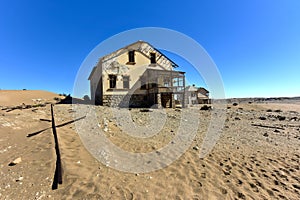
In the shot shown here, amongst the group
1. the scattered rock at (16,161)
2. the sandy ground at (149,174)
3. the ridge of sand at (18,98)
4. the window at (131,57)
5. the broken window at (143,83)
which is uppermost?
the window at (131,57)

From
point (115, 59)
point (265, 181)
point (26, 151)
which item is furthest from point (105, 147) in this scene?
point (115, 59)

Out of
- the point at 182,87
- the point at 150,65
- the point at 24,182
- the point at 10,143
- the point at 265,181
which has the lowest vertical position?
the point at 265,181

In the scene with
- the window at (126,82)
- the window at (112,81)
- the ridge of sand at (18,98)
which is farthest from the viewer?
the ridge of sand at (18,98)

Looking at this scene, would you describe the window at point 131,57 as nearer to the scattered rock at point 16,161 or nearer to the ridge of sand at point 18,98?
the ridge of sand at point 18,98

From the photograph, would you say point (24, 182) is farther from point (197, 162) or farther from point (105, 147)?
point (197, 162)

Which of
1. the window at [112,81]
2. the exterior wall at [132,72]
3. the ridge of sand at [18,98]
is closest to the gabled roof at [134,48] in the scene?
the exterior wall at [132,72]

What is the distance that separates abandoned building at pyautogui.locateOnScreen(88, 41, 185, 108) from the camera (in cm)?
1931

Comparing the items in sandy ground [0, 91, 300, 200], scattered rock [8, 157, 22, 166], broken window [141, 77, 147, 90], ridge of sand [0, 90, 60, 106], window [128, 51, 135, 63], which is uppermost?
window [128, 51, 135, 63]

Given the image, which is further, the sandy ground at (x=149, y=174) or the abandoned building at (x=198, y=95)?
the abandoned building at (x=198, y=95)

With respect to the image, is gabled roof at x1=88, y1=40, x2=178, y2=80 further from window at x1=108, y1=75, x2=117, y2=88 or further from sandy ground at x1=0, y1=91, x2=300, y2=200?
sandy ground at x1=0, y1=91, x2=300, y2=200

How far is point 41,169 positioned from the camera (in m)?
3.97

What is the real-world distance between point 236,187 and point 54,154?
521cm

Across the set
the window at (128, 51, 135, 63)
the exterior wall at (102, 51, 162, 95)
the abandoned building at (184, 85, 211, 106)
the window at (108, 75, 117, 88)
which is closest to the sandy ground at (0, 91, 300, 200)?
the exterior wall at (102, 51, 162, 95)

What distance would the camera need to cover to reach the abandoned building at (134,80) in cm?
1931
